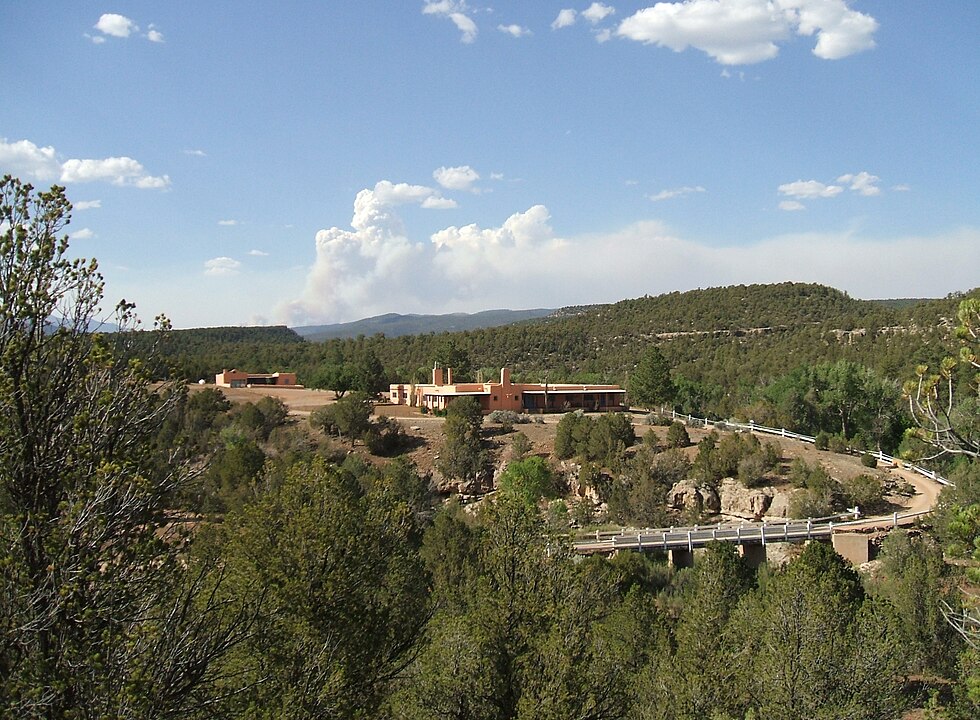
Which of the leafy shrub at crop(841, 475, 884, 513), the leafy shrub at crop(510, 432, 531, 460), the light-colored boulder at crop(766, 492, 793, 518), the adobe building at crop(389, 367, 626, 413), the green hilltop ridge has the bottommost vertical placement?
the light-colored boulder at crop(766, 492, 793, 518)

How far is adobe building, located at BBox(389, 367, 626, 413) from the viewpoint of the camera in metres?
51.0

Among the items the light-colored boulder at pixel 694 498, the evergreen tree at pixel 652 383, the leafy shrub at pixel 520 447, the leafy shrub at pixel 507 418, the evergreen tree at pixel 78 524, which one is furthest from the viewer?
the evergreen tree at pixel 652 383

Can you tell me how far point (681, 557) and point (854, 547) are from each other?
250 inches

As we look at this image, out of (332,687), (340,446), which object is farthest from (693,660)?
(340,446)

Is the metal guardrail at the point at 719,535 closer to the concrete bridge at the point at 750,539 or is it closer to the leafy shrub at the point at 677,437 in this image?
the concrete bridge at the point at 750,539

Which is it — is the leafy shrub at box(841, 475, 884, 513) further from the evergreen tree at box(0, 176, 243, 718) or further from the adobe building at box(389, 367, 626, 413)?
the evergreen tree at box(0, 176, 243, 718)

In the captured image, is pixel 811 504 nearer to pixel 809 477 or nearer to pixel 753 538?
pixel 809 477

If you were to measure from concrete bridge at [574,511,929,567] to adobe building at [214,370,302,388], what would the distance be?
43053 mm

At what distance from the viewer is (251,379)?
66.3 metres

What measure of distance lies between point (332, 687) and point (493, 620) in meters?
3.30

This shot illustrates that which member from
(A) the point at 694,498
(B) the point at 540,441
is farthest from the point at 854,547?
(B) the point at 540,441

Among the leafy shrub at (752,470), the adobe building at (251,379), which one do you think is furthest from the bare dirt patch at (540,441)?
the adobe building at (251,379)

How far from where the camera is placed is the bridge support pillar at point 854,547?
2745 centimetres

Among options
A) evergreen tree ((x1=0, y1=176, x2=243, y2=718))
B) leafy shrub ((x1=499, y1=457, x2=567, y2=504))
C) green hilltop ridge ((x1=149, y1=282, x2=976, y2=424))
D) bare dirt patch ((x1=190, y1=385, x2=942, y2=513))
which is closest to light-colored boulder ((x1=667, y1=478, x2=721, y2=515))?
bare dirt patch ((x1=190, y1=385, x2=942, y2=513))
